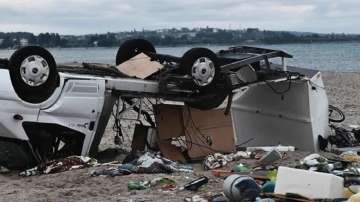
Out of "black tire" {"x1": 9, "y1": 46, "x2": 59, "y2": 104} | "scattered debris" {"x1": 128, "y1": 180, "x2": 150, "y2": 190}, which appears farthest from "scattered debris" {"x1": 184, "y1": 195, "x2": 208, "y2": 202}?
"black tire" {"x1": 9, "y1": 46, "x2": 59, "y2": 104}

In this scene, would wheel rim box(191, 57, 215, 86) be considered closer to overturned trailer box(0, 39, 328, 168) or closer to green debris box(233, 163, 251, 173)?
A: overturned trailer box(0, 39, 328, 168)

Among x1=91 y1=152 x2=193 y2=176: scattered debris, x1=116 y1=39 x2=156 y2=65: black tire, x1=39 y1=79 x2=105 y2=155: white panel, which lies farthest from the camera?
x1=116 y1=39 x2=156 y2=65: black tire

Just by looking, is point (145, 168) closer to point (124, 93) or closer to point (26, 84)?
point (124, 93)

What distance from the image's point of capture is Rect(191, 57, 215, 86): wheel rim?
995 centimetres

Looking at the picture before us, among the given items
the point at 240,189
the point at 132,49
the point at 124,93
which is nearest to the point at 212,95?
the point at 124,93

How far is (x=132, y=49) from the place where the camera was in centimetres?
1197

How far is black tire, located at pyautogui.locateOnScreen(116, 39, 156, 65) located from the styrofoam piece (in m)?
5.55

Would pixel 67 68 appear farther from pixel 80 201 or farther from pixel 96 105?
pixel 80 201

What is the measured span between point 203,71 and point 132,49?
237cm

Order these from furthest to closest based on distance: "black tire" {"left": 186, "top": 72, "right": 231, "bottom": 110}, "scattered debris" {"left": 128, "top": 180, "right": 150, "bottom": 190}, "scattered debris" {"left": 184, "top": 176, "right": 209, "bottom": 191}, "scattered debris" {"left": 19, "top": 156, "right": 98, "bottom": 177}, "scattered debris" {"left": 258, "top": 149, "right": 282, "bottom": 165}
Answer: "black tire" {"left": 186, "top": 72, "right": 231, "bottom": 110} → "scattered debris" {"left": 258, "top": 149, "right": 282, "bottom": 165} → "scattered debris" {"left": 19, "top": 156, "right": 98, "bottom": 177} → "scattered debris" {"left": 128, "top": 180, "right": 150, "bottom": 190} → "scattered debris" {"left": 184, "top": 176, "right": 209, "bottom": 191}

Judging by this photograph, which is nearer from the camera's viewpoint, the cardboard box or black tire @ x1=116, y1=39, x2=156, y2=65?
the cardboard box

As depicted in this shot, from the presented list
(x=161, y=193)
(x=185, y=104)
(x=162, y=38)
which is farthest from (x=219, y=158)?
(x=162, y=38)

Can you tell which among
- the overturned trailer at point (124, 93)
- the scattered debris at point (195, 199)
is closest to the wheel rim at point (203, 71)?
the overturned trailer at point (124, 93)

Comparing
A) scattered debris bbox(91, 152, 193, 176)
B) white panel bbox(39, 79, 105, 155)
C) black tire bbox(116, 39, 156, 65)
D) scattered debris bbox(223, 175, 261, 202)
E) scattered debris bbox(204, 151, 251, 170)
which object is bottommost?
scattered debris bbox(204, 151, 251, 170)
